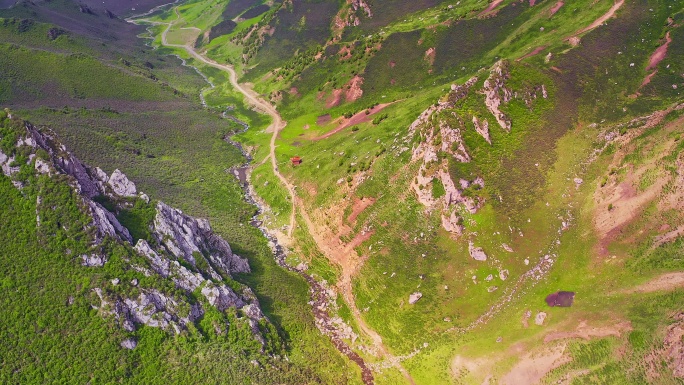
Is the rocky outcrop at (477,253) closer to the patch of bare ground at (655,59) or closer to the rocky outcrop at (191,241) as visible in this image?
the rocky outcrop at (191,241)

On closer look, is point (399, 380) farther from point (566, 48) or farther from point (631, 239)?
point (566, 48)

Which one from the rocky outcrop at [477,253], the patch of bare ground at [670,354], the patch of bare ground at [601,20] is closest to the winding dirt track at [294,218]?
the rocky outcrop at [477,253]

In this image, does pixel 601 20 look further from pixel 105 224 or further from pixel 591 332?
pixel 105 224

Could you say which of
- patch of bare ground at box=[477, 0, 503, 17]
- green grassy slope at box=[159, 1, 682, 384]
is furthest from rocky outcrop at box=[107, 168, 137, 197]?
patch of bare ground at box=[477, 0, 503, 17]

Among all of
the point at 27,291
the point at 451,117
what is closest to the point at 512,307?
the point at 451,117

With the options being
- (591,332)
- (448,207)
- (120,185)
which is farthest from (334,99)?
(591,332)
